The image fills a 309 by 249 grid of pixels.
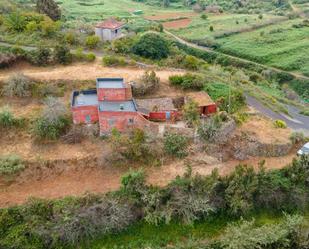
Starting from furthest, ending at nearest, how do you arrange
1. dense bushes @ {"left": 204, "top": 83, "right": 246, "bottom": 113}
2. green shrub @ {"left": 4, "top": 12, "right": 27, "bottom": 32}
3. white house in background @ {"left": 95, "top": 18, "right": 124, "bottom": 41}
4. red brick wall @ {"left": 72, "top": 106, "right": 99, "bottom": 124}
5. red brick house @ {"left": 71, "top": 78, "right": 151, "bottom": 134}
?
white house in background @ {"left": 95, "top": 18, "right": 124, "bottom": 41} → green shrub @ {"left": 4, "top": 12, "right": 27, "bottom": 32} → dense bushes @ {"left": 204, "top": 83, "right": 246, "bottom": 113} → red brick wall @ {"left": 72, "top": 106, "right": 99, "bottom": 124} → red brick house @ {"left": 71, "top": 78, "right": 151, "bottom": 134}

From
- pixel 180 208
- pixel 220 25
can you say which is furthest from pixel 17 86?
pixel 220 25

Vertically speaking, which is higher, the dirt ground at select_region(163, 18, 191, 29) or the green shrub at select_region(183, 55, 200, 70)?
the green shrub at select_region(183, 55, 200, 70)

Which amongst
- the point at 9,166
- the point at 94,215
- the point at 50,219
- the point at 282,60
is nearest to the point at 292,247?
the point at 94,215

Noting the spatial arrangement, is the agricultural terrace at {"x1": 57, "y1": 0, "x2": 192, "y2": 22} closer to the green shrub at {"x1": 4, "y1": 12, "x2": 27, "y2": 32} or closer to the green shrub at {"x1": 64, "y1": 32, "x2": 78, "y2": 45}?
the green shrub at {"x1": 4, "y1": 12, "x2": 27, "y2": 32}

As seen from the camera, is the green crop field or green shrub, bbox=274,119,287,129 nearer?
green shrub, bbox=274,119,287,129

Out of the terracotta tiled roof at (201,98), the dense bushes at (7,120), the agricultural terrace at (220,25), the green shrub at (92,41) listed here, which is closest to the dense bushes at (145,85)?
the terracotta tiled roof at (201,98)

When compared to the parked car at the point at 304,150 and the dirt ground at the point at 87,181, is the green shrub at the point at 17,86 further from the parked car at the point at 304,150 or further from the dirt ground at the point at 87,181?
the parked car at the point at 304,150

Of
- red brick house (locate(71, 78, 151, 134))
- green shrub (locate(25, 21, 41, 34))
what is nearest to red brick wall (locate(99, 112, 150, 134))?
red brick house (locate(71, 78, 151, 134))
